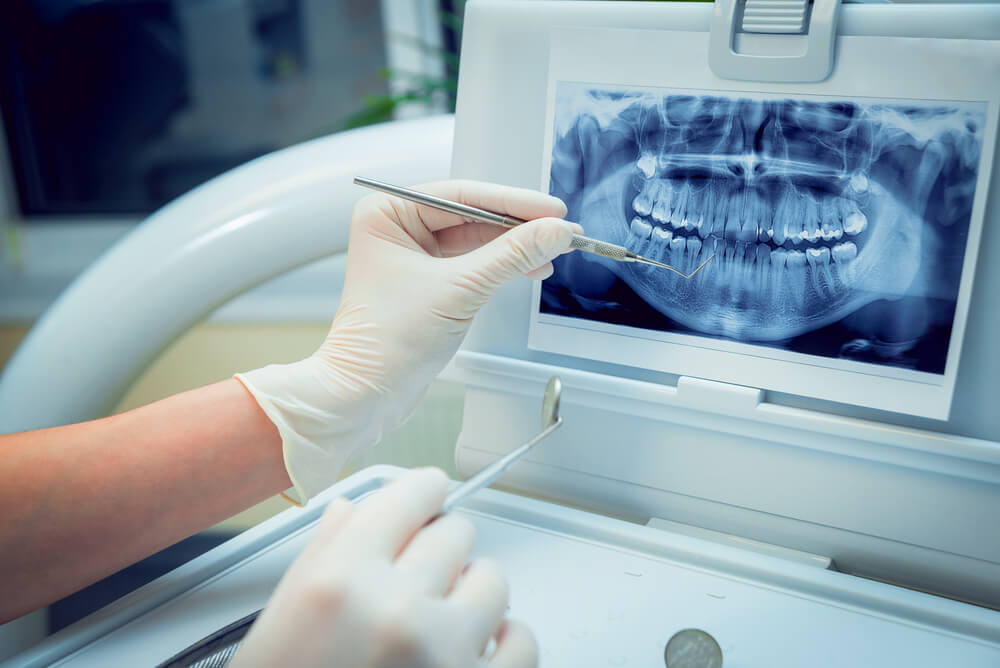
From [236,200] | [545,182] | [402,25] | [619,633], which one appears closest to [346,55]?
[402,25]

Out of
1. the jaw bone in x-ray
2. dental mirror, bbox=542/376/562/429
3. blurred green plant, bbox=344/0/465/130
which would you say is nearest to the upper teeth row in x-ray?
the jaw bone in x-ray

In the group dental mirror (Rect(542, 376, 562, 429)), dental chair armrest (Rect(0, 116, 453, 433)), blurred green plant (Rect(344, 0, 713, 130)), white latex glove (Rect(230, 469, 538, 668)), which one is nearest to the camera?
white latex glove (Rect(230, 469, 538, 668))

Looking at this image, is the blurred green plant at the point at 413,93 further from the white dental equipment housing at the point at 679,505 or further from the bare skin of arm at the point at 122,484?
the bare skin of arm at the point at 122,484

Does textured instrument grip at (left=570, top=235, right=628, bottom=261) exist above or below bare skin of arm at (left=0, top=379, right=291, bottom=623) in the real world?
above

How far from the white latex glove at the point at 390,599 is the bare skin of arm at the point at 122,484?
0.94 ft

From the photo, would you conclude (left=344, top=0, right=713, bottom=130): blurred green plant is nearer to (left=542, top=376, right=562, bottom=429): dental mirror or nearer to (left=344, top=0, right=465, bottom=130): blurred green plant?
(left=344, top=0, right=465, bottom=130): blurred green plant

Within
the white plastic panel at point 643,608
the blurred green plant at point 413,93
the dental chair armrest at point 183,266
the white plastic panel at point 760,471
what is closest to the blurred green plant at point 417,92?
the blurred green plant at point 413,93

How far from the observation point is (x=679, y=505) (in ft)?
2.32

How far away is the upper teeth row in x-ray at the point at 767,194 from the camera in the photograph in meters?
0.57

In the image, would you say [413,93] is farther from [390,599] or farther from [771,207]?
[390,599]

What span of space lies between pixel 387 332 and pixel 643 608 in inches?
13.7

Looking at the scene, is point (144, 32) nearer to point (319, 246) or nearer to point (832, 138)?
point (319, 246)

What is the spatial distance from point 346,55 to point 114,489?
188cm

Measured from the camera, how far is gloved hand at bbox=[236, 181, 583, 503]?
26.9 inches
